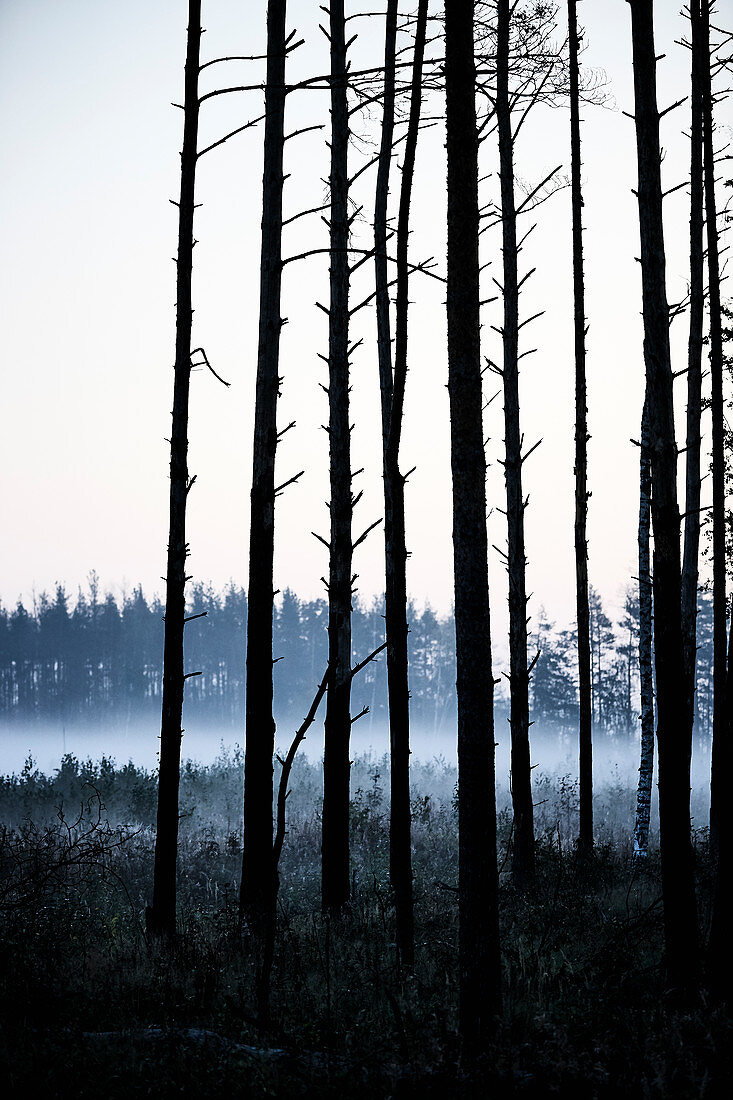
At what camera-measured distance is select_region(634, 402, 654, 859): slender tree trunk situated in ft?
39.7

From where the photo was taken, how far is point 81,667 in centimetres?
6494

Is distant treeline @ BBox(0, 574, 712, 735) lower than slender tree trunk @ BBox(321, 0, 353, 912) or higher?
lower

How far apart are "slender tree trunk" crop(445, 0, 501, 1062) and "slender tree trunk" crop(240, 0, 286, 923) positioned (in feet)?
11.9

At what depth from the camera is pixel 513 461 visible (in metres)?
10.8

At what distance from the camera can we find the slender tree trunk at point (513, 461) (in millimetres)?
10602

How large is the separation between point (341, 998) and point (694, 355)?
10.9m

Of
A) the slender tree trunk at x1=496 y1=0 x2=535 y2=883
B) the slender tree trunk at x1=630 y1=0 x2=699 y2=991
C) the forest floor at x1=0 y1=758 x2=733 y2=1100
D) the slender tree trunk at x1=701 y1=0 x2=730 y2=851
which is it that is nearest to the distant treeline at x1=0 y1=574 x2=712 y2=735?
the slender tree trunk at x1=701 y1=0 x2=730 y2=851

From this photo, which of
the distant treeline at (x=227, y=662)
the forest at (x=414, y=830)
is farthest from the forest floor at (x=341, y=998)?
the distant treeline at (x=227, y=662)

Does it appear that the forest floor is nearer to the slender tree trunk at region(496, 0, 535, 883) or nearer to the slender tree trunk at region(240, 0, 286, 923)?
the slender tree trunk at region(240, 0, 286, 923)

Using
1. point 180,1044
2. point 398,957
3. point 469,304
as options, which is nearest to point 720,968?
point 398,957

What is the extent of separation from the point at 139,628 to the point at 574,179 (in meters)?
61.3

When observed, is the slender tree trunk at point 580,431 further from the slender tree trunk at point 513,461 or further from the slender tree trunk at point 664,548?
the slender tree trunk at point 664,548

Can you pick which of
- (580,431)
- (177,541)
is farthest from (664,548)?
(580,431)

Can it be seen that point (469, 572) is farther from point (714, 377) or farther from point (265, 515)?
point (714, 377)
